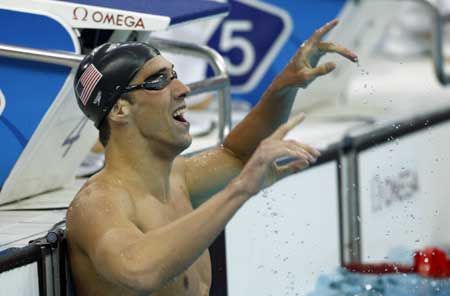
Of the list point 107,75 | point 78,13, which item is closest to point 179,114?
point 107,75

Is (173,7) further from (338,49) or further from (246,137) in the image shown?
(338,49)

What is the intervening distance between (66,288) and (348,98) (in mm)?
3463

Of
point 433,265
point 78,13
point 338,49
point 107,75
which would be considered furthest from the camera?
point 433,265

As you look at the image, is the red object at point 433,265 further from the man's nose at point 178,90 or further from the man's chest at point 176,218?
the man's nose at point 178,90

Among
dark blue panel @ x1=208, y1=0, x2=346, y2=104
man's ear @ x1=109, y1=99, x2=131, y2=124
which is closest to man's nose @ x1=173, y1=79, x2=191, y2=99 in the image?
man's ear @ x1=109, y1=99, x2=131, y2=124

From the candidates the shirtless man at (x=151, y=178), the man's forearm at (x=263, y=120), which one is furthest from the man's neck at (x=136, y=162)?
the man's forearm at (x=263, y=120)

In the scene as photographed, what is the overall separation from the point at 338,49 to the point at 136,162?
1.65ft

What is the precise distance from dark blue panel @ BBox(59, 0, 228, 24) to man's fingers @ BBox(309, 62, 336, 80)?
0.56 metres

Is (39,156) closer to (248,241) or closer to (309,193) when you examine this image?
(248,241)

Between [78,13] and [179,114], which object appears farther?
[78,13]

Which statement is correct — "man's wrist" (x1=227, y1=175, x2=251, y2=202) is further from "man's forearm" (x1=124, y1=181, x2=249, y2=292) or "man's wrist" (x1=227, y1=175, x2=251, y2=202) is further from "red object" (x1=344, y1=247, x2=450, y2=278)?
"red object" (x1=344, y1=247, x2=450, y2=278)

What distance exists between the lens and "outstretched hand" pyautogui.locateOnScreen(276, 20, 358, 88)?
8.76 feet

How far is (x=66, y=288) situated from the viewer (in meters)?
2.59

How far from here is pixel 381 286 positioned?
3938 millimetres
